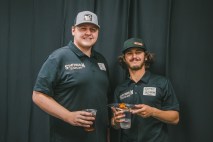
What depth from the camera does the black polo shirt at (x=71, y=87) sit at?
182cm

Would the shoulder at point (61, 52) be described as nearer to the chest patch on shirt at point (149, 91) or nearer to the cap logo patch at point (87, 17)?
the cap logo patch at point (87, 17)

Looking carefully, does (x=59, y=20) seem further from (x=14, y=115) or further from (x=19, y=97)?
(x=14, y=115)

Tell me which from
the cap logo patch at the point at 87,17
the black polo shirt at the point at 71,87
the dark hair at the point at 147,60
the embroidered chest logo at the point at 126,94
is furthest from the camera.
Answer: the dark hair at the point at 147,60

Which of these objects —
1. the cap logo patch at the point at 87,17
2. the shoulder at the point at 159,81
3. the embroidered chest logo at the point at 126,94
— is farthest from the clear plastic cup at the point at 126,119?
the cap logo patch at the point at 87,17

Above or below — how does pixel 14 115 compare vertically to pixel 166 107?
below

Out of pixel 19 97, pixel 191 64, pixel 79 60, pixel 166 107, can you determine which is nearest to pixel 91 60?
pixel 79 60

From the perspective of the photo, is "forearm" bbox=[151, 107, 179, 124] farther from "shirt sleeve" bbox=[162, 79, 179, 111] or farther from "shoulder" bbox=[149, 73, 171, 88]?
"shoulder" bbox=[149, 73, 171, 88]

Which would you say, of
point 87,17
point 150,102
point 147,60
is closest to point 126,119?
point 150,102

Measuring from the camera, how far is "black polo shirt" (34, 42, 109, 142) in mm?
1815

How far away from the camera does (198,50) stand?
230 centimetres

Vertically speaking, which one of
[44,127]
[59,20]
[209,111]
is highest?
[59,20]

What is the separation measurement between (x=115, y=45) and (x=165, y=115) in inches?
36.5

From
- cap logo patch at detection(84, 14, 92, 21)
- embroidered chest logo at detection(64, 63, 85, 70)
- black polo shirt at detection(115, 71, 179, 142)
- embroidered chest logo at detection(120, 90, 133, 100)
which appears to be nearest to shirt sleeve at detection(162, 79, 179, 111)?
black polo shirt at detection(115, 71, 179, 142)

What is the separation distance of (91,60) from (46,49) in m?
0.87
